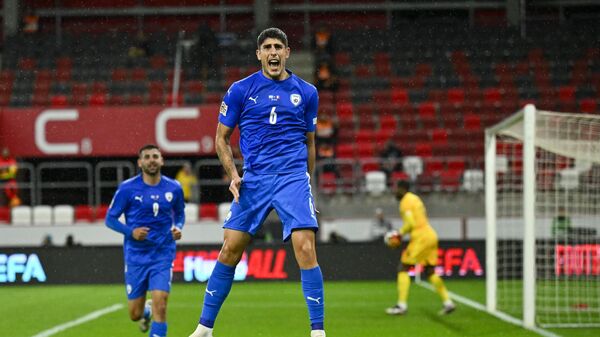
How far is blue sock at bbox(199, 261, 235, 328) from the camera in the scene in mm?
7008

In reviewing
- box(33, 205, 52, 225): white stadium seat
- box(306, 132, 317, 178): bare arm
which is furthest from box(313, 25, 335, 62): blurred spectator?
box(306, 132, 317, 178): bare arm

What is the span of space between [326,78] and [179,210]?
19.7 metres

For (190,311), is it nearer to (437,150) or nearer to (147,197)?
(147,197)

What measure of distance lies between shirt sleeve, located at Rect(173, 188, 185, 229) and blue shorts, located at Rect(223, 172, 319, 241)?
9.88 ft

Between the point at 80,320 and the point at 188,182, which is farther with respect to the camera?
the point at 188,182

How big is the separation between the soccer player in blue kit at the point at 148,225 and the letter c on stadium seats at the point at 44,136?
15631 mm

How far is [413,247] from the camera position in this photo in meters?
13.6

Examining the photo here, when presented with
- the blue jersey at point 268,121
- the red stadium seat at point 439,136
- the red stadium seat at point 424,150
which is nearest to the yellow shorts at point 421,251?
the blue jersey at point 268,121

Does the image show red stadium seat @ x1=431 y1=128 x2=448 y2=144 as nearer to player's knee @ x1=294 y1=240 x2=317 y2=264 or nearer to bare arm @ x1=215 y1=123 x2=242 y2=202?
bare arm @ x1=215 y1=123 x2=242 y2=202

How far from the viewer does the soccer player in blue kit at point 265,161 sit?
22.5ft

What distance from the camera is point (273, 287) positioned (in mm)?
18953

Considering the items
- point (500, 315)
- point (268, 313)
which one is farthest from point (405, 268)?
point (268, 313)

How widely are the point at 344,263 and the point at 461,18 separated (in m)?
17.2

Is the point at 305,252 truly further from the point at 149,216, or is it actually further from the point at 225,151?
the point at 149,216
